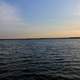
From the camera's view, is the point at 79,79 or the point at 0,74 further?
the point at 0,74

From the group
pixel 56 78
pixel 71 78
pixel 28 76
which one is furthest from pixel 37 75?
pixel 71 78

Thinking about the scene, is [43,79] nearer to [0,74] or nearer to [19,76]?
[19,76]

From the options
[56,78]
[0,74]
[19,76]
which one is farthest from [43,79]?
[0,74]

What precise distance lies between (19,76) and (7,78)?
1.30 meters

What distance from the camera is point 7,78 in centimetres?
1608

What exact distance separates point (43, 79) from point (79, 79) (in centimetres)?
335

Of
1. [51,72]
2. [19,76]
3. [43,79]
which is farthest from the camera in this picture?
[51,72]

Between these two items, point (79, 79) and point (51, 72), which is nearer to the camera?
point (79, 79)

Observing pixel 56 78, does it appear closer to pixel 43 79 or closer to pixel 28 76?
pixel 43 79

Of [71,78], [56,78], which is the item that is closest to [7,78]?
[56,78]

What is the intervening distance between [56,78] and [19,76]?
11.9ft

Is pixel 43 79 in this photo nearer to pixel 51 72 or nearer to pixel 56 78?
pixel 56 78

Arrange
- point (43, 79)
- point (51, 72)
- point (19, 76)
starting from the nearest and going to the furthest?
point (43, 79), point (19, 76), point (51, 72)

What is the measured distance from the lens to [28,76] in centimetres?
1689
